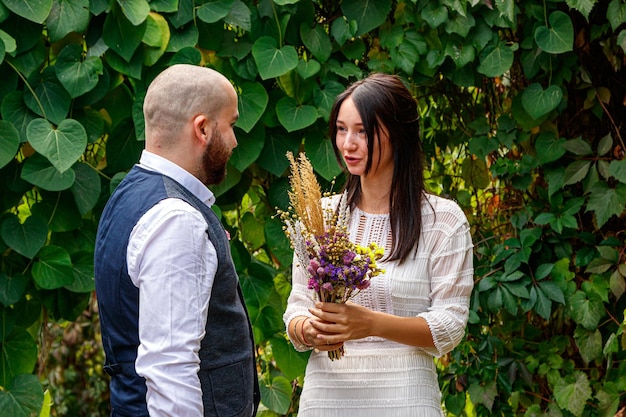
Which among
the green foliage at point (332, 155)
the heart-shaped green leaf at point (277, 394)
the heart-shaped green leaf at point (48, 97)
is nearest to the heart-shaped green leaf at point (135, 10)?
the green foliage at point (332, 155)

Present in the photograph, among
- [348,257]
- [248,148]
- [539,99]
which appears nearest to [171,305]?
[348,257]

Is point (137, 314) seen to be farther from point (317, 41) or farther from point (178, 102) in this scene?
point (317, 41)

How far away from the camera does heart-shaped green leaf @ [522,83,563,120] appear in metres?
2.76

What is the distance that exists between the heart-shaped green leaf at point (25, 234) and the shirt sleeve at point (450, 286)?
111cm

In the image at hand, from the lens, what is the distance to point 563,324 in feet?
10.1

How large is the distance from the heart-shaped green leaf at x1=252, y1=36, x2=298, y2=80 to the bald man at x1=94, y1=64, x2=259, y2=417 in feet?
3.22

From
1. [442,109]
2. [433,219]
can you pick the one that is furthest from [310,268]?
[442,109]

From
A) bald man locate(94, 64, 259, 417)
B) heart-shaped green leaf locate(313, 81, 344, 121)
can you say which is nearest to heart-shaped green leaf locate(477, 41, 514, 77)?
heart-shaped green leaf locate(313, 81, 344, 121)

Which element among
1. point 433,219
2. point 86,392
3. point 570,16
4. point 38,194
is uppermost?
point 570,16

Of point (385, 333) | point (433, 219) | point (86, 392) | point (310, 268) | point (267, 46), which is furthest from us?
point (86, 392)

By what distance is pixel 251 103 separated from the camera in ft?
8.70

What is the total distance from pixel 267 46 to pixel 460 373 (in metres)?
1.19

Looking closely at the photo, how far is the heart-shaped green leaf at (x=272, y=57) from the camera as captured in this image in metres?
2.60

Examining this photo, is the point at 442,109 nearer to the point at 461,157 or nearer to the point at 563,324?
the point at 461,157
